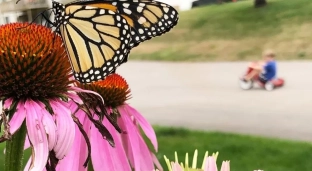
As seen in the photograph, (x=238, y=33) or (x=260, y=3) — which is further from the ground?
(x=260, y=3)

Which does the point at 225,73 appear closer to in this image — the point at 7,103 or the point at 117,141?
the point at 117,141

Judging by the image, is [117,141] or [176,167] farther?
[117,141]

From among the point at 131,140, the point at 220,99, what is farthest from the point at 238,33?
the point at 131,140

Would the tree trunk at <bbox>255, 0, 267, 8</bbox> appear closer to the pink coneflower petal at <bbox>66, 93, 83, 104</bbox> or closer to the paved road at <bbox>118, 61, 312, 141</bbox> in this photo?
the paved road at <bbox>118, 61, 312, 141</bbox>

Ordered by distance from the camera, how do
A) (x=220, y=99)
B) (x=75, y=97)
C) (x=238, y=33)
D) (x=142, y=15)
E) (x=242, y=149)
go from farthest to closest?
(x=238, y=33) → (x=220, y=99) → (x=242, y=149) → (x=142, y=15) → (x=75, y=97)

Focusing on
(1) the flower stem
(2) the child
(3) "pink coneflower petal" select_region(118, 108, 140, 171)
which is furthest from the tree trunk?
(1) the flower stem

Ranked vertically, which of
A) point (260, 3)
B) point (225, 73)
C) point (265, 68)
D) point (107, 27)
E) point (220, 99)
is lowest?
point (220, 99)

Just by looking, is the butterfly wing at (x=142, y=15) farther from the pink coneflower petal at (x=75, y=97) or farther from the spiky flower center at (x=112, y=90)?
the pink coneflower petal at (x=75, y=97)

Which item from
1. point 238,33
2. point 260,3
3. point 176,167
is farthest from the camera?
point 238,33
